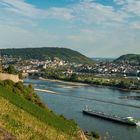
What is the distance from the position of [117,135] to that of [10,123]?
2833 cm

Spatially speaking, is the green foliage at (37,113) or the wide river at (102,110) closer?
the green foliage at (37,113)

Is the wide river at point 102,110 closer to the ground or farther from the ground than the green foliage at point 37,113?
closer to the ground

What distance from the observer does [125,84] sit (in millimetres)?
98250

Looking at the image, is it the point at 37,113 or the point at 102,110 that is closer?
the point at 37,113

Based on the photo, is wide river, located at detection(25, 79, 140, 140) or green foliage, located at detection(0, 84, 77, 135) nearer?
green foliage, located at detection(0, 84, 77, 135)

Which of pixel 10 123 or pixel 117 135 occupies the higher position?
pixel 10 123

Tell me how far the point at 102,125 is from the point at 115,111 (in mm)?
11251

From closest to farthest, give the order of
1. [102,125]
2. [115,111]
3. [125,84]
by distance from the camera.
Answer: [102,125] < [115,111] < [125,84]

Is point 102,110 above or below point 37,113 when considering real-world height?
→ below

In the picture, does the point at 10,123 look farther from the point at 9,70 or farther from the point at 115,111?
the point at 115,111

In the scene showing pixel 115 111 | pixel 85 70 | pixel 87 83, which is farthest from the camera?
pixel 85 70

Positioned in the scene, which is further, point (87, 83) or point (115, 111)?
point (87, 83)

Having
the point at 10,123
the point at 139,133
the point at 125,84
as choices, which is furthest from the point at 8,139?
the point at 125,84

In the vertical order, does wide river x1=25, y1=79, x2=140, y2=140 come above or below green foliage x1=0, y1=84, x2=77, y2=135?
below
